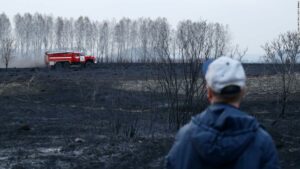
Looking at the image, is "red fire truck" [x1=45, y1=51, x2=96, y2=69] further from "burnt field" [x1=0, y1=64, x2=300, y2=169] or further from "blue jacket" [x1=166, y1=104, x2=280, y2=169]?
"blue jacket" [x1=166, y1=104, x2=280, y2=169]

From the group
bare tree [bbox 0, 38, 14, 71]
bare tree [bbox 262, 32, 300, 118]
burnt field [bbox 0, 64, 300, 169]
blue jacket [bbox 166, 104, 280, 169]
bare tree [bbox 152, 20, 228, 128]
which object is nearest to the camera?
blue jacket [bbox 166, 104, 280, 169]

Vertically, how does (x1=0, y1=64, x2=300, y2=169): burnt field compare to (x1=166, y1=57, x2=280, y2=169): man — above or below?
below

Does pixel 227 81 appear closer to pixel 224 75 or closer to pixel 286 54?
pixel 224 75

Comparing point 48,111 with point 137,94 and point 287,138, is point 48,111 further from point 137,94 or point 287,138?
point 287,138

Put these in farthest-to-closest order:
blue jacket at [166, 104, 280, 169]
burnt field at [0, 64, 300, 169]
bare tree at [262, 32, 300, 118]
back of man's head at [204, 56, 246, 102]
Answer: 1. bare tree at [262, 32, 300, 118]
2. burnt field at [0, 64, 300, 169]
3. back of man's head at [204, 56, 246, 102]
4. blue jacket at [166, 104, 280, 169]

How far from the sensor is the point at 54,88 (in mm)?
23312

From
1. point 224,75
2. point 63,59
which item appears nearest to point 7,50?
point 63,59

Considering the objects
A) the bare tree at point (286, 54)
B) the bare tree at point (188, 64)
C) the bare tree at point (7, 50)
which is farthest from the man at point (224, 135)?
the bare tree at point (7, 50)

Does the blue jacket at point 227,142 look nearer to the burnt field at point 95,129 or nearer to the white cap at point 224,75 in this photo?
the white cap at point 224,75

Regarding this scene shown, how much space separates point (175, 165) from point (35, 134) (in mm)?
9031

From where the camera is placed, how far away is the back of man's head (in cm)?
269

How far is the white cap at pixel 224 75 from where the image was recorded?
2.69 m

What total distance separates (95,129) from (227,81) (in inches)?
374

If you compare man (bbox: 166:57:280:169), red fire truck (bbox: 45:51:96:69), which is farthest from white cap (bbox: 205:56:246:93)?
red fire truck (bbox: 45:51:96:69)
